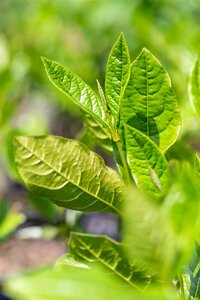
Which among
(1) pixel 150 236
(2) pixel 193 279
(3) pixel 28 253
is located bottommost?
(3) pixel 28 253

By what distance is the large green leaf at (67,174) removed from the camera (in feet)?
2.09

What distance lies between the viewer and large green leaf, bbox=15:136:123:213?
636 mm

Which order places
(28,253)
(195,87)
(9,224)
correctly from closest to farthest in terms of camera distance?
(195,87) < (9,224) < (28,253)

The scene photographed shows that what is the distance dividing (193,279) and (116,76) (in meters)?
0.22

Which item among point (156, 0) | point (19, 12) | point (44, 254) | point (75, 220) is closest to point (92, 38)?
point (156, 0)

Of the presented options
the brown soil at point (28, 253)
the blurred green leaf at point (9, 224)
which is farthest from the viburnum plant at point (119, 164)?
the brown soil at point (28, 253)

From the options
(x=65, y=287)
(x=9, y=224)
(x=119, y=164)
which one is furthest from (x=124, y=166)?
(x=9, y=224)

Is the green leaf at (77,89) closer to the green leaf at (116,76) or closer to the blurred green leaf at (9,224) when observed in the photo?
the green leaf at (116,76)

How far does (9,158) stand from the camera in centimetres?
109

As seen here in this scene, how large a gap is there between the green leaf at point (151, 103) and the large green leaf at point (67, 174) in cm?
7

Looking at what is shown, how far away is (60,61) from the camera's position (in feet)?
9.78

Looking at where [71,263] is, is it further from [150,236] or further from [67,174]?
[150,236]

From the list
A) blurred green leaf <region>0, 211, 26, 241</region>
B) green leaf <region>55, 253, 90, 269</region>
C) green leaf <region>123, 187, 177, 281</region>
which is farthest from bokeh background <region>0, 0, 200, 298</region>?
green leaf <region>123, 187, 177, 281</region>

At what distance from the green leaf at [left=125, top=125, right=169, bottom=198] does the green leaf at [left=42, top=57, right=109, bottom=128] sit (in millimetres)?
51
